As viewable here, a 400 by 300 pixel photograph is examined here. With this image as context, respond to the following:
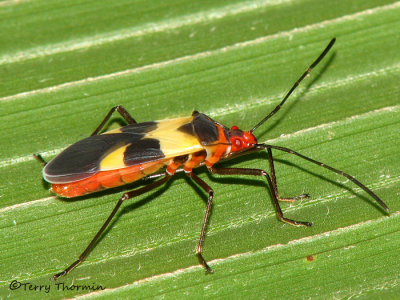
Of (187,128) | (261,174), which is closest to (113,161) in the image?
(187,128)

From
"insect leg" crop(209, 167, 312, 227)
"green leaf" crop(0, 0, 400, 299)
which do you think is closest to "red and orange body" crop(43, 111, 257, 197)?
"insect leg" crop(209, 167, 312, 227)

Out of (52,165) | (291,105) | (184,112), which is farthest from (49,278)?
Answer: (291,105)

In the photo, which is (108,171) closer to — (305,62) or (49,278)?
(49,278)

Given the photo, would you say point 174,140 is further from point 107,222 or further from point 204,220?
point 107,222

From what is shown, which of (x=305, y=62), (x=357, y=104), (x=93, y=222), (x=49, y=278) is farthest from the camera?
(x=305, y=62)

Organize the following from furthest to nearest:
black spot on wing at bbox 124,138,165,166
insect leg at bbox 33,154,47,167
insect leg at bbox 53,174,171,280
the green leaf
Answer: insect leg at bbox 33,154,47,167
black spot on wing at bbox 124,138,165,166
insect leg at bbox 53,174,171,280
the green leaf

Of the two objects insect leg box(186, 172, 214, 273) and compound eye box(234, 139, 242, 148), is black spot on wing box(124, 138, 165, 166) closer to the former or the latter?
insect leg box(186, 172, 214, 273)
